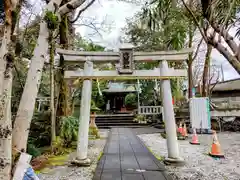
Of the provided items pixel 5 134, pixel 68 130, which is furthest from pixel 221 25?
pixel 68 130

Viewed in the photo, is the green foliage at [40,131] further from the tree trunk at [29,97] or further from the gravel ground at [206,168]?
the tree trunk at [29,97]

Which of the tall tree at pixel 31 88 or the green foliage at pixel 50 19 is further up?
the green foliage at pixel 50 19

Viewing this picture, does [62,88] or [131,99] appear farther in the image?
[131,99]

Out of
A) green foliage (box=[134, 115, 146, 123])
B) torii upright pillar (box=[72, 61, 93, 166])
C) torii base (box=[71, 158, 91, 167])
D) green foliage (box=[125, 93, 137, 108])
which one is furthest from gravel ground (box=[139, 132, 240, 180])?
green foliage (box=[125, 93, 137, 108])

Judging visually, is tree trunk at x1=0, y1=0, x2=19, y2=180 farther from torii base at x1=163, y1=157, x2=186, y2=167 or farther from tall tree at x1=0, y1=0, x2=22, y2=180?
torii base at x1=163, y1=157, x2=186, y2=167

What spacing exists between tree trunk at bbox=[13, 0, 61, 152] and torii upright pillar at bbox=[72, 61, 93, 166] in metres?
2.21

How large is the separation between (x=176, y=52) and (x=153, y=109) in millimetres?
9375

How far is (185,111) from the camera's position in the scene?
1059 centimetres

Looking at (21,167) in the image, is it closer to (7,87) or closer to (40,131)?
(7,87)

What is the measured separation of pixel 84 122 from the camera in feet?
13.8

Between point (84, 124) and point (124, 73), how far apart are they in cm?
139

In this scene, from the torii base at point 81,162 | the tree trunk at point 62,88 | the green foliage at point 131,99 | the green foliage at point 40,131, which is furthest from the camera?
the green foliage at point 131,99

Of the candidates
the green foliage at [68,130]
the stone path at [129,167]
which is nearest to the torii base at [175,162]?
the stone path at [129,167]

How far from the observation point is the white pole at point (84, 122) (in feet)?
13.5
